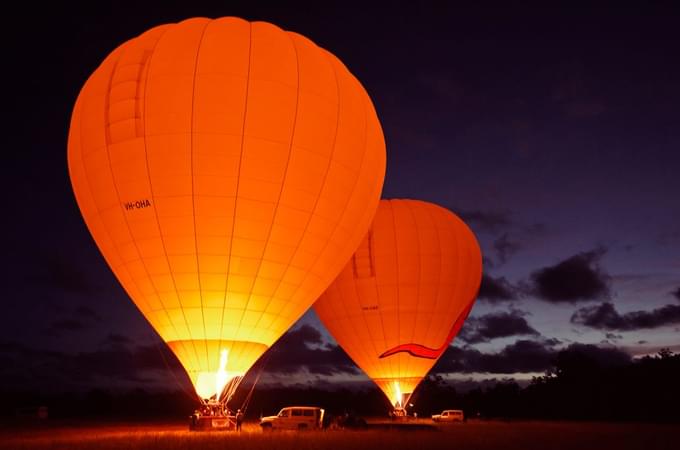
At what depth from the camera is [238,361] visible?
17969mm

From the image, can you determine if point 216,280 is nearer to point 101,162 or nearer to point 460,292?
point 101,162

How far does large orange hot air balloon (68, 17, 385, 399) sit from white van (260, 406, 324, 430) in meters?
3.79

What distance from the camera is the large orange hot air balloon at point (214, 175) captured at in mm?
16688

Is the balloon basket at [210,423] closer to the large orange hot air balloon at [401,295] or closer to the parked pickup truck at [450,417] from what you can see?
the large orange hot air balloon at [401,295]

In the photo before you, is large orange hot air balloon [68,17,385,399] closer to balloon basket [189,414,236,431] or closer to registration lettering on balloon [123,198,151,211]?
registration lettering on balloon [123,198,151,211]

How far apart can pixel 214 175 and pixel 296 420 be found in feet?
29.8

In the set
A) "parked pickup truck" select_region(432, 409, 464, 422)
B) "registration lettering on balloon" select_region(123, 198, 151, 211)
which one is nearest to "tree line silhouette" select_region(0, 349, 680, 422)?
"parked pickup truck" select_region(432, 409, 464, 422)

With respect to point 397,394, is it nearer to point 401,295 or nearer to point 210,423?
point 401,295

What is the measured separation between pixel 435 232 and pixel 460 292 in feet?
9.21

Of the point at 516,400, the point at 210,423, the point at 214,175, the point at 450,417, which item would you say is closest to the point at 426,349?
the point at 450,417

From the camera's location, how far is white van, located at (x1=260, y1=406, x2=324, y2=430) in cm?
2155

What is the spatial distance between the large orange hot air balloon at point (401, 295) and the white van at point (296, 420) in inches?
280

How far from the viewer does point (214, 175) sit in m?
16.6

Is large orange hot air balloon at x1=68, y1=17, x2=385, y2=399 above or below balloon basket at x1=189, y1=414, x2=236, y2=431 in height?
above
